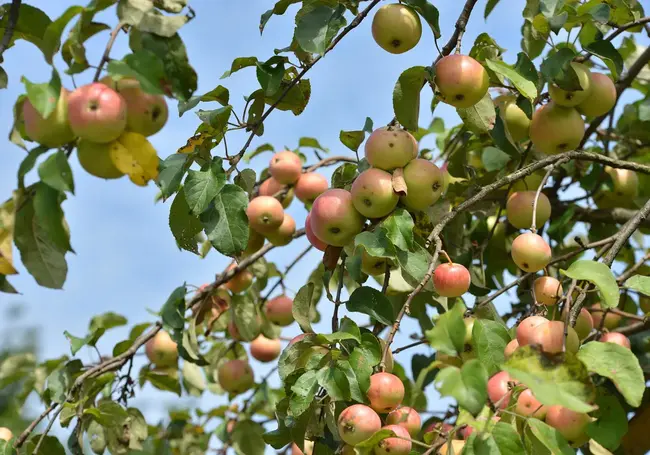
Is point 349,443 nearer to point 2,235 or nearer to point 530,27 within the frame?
point 2,235

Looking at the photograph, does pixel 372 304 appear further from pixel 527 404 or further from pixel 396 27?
pixel 396 27

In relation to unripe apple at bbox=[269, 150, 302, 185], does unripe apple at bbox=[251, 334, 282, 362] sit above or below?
below

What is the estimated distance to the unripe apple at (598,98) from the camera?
1.69 metres

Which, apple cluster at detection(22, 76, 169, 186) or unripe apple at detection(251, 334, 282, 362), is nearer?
apple cluster at detection(22, 76, 169, 186)

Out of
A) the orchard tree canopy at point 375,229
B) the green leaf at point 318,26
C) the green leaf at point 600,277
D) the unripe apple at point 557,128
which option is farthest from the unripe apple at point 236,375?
the green leaf at point 600,277

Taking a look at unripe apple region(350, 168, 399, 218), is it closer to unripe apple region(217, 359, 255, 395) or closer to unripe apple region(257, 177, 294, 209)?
unripe apple region(257, 177, 294, 209)

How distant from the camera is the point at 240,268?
86.3 inches

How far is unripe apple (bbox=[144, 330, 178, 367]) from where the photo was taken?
2363 mm

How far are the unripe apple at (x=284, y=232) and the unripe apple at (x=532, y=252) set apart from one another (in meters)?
→ 0.69

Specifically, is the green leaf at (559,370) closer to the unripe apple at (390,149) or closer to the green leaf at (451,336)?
the green leaf at (451,336)

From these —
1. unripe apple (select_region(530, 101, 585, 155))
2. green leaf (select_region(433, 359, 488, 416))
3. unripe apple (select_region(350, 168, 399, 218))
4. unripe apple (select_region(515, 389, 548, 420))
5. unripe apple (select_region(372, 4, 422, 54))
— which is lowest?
green leaf (select_region(433, 359, 488, 416))

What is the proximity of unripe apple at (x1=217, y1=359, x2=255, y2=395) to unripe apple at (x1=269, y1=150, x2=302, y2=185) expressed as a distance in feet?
1.97

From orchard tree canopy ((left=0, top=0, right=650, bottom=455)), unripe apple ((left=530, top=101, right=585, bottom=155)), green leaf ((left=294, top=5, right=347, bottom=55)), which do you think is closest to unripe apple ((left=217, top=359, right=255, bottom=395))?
orchard tree canopy ((left=0, top=0, right=650, bottom=455))

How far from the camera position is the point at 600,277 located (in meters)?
1.21
